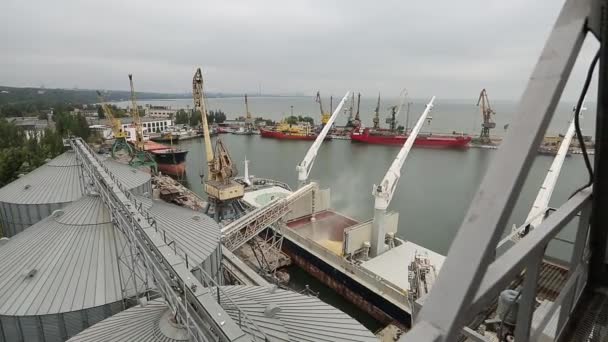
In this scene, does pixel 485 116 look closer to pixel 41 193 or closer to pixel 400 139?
pixel 400 139

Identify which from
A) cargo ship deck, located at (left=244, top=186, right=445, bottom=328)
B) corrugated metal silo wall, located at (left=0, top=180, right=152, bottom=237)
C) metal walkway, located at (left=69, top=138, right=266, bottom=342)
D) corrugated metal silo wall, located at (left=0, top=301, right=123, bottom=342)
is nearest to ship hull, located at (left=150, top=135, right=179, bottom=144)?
corrugated metal silo wall, located at (left=0, top=180, right=152, bottom=237)

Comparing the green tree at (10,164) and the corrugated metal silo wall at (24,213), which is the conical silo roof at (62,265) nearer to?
the corrugated metal silo wall at (24,213)

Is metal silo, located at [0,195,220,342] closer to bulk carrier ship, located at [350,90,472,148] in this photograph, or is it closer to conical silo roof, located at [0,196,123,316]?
conical silo roof, located at [0,196,123,316]

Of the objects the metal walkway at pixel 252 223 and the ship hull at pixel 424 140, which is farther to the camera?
the ship hull at pixel 424 140

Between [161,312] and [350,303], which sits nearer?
[161,312]

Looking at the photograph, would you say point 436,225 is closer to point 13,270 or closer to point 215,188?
point 215,188

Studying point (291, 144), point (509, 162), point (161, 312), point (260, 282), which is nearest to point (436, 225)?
point (260, 282)

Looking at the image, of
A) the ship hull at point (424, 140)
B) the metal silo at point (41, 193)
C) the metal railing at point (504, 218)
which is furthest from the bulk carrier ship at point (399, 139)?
the metal railing at point (504, 218)
